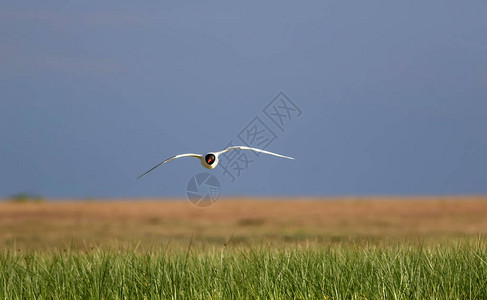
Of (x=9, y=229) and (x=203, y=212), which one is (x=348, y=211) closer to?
(x=203, y=212)

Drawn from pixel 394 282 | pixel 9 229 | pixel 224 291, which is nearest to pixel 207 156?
pixel 224 291

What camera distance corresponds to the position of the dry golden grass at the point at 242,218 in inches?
706

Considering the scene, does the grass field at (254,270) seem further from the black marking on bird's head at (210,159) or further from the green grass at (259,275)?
the black marking on bird's head at (210,159)

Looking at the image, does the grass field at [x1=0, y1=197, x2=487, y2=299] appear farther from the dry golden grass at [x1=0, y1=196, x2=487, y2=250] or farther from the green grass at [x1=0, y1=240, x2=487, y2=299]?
the dry golden grass at [x1=0, y1=196, x2=487, y2=250]

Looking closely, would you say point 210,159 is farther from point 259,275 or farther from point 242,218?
point 242,218

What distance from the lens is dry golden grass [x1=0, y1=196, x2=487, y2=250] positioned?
1792 centimetres

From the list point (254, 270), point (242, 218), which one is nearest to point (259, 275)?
point (254, 270)

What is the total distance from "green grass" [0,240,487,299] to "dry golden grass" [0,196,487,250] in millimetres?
8478

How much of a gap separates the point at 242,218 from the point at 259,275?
1553 cm

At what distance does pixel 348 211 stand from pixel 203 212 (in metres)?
5.43

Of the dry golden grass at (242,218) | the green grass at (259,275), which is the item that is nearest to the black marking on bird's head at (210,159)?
the green grass at (259,275)

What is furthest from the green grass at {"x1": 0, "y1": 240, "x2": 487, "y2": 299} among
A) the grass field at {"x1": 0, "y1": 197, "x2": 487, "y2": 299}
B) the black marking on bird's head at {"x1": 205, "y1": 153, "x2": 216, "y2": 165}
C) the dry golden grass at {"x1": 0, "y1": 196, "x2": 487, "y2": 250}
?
the dry golden grass at {"x1": 0, "y1": 196, "x2": 487, "y2": 250}

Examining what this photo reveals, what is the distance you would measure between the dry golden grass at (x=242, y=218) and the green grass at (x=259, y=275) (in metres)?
8.48

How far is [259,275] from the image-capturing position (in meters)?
6.79
